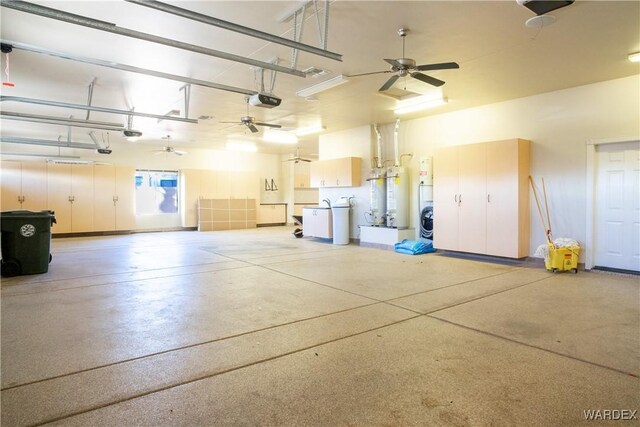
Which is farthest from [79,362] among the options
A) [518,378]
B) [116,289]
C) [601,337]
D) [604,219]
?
[604,219]

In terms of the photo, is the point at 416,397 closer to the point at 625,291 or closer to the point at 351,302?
the point at 351,302

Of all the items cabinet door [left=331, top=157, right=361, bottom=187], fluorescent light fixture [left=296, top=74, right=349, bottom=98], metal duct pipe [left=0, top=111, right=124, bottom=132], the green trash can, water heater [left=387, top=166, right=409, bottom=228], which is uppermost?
fluorescent light fixture [left=296, top=74, right=349, bottom=98]

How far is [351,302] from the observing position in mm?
4008

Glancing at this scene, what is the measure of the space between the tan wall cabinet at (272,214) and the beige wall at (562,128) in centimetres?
878

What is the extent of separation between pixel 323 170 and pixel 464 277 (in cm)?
547

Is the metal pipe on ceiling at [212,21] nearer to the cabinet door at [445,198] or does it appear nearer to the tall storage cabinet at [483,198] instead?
the tall storage cabinet at [483,198]

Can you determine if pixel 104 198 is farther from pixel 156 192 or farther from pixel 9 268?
pixel 9 268

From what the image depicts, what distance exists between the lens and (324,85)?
5477mm

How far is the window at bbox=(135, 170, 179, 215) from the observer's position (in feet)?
42.1

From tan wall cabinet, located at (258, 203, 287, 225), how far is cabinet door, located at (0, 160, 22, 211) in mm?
7378

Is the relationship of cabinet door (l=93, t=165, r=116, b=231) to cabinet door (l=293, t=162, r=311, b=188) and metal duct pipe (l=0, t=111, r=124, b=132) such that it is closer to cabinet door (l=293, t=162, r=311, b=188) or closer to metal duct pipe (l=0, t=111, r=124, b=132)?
metal duct pipe (l=0, t=111, r=124, b=132)

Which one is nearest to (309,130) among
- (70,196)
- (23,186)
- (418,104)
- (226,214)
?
(418,104)

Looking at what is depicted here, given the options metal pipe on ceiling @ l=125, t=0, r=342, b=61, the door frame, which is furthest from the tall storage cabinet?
metal pipe on ceiling @ l=125, t=0, r=342, b=61

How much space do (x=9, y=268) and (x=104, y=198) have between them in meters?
6.74
